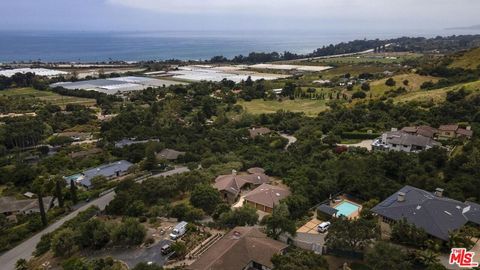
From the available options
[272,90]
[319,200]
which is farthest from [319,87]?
[319,200]

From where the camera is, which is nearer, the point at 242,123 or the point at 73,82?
the point at 242,123

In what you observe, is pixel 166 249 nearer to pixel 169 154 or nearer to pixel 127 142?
pixel 169 154

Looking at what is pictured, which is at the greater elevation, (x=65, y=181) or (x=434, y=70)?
(x=434, y=70)

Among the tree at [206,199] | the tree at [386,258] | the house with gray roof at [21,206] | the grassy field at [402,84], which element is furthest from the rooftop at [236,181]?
the grassy field at [402,84]

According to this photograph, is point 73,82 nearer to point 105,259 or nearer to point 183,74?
point 183,74

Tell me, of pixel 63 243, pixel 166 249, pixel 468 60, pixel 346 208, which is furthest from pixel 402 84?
pixel 63 243

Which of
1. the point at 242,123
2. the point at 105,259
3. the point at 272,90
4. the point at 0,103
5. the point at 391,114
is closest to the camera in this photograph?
the point at 105,259

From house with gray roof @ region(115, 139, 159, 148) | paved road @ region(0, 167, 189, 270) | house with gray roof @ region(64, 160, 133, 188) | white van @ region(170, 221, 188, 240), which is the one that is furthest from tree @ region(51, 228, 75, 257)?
house with gray roof @ region(115, 139, 159, 148)
